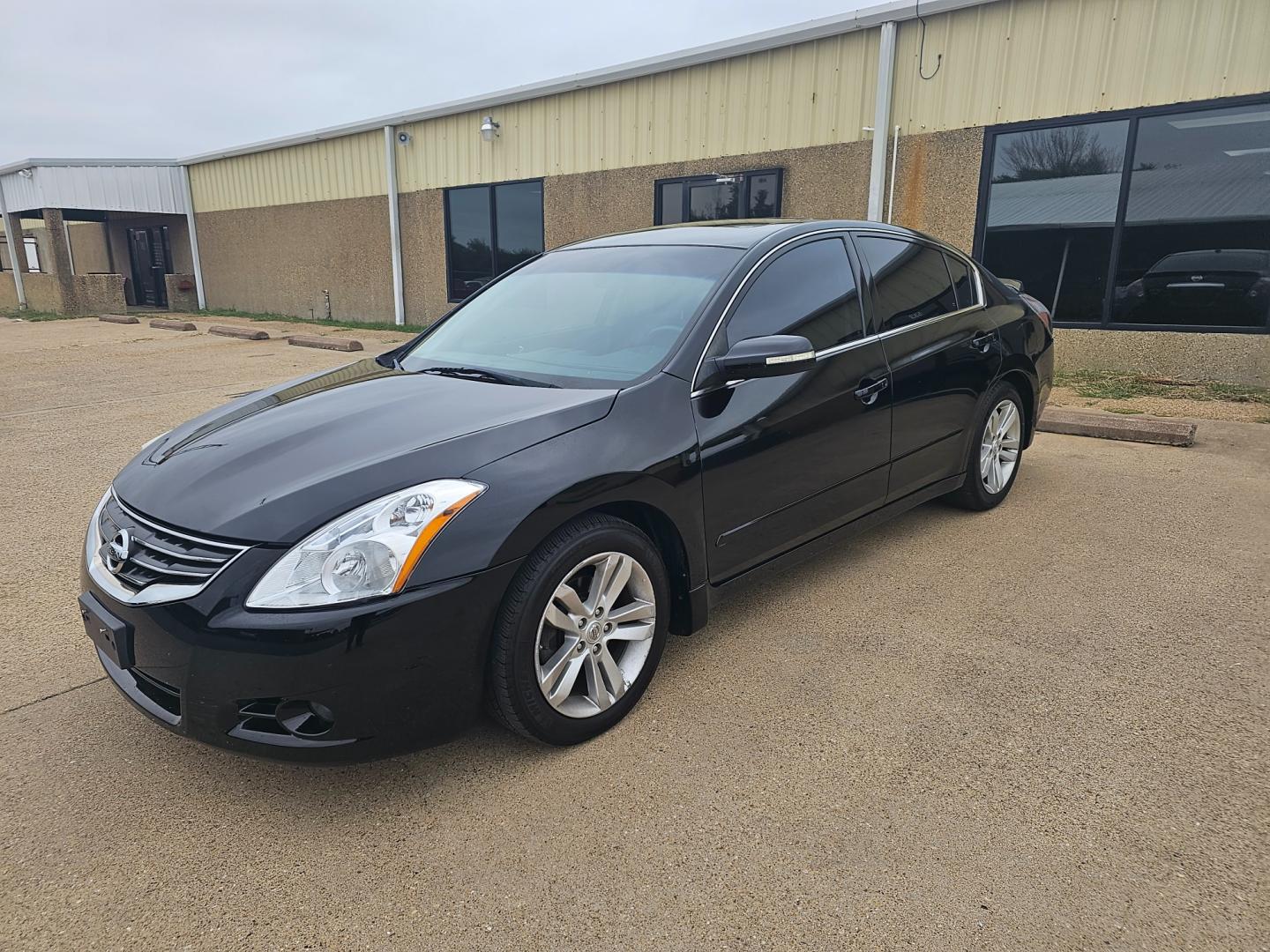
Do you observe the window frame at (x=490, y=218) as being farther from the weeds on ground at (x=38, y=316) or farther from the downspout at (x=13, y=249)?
the downspout at (x=13, y=249)

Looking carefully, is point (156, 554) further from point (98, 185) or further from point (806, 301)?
point (98, 185)

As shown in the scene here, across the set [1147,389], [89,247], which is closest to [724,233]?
[1147,389]

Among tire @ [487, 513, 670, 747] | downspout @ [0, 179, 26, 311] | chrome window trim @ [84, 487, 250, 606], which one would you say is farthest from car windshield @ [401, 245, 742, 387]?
downspout @ [0, 179, 26, 311]

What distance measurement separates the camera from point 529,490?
244cm

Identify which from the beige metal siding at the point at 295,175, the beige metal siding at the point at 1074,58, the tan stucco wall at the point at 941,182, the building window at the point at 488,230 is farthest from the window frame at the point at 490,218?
the beige metal siding at the point at 1074,58

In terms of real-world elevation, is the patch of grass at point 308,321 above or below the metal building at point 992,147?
below

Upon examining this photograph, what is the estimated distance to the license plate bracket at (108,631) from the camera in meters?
2.34

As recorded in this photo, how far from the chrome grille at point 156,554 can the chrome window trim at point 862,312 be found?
62.3 inches

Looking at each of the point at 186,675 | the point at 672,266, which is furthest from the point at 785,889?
the point at 672,266

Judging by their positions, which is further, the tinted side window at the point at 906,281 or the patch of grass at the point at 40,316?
the patch of grass at the point at 40,316

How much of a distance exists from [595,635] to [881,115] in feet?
28.3

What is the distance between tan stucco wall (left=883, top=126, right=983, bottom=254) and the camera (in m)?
9.15

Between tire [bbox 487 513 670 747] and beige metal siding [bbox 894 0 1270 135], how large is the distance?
8015 millimetres

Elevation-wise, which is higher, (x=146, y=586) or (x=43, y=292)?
(x=146, y=586)
